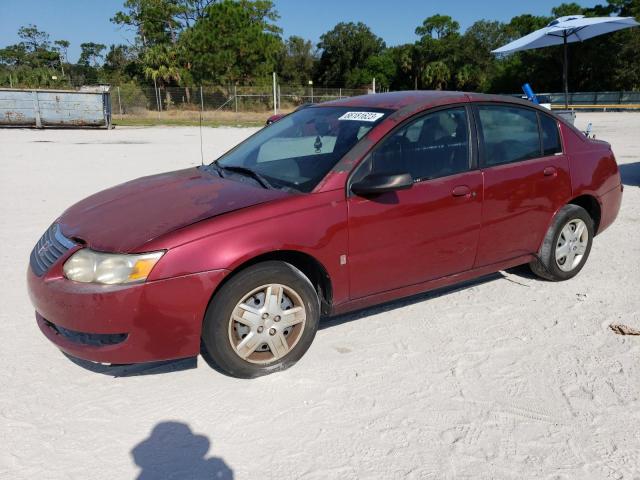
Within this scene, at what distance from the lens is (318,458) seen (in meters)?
2.47

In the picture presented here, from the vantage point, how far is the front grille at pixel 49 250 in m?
Result: 3.06

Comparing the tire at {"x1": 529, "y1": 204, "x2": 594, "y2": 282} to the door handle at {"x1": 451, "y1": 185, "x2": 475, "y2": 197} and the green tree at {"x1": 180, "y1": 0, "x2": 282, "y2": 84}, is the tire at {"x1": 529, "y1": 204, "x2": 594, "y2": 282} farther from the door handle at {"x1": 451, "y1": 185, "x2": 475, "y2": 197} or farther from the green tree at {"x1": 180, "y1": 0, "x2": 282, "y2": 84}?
the green tree at {"x1": 180, "y1": 0, "x2": 282, "y2": 84}

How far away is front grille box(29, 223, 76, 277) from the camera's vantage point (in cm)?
306

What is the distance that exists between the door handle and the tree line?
154ft

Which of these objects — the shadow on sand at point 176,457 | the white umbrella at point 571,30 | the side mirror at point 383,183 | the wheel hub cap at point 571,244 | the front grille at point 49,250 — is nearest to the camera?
the shadow on sand at point 176,457

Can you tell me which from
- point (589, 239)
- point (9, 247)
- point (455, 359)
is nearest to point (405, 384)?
point (455, 359)

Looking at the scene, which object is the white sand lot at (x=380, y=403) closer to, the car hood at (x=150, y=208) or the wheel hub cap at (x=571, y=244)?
the wheel hub cap at (x=571, y=244)

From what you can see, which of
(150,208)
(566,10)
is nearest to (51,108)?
(150,208)

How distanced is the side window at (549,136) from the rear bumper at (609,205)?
74cm

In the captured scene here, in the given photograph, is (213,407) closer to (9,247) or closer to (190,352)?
(190,352)

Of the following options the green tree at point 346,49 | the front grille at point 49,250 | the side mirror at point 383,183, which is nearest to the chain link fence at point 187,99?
the side mirror at point 383,183

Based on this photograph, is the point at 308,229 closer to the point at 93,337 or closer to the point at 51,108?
the point at 93,337

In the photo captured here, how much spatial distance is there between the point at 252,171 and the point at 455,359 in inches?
72.8

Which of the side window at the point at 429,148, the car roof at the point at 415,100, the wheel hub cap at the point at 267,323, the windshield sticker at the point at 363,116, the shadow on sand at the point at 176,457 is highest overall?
the car roof at the point at 415,100
